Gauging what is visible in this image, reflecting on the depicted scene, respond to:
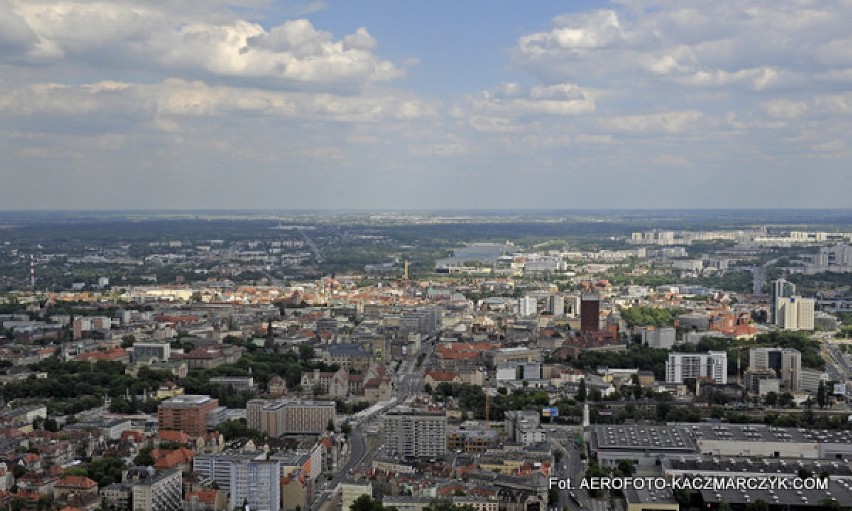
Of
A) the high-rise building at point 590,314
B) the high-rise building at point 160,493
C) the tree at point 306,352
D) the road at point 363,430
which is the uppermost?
the high-rise building at point 590,314

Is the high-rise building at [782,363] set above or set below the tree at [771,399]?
above

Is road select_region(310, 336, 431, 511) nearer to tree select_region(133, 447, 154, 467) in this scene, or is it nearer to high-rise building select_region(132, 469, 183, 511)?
high-rise building select_region(132, 469, 183, 511)

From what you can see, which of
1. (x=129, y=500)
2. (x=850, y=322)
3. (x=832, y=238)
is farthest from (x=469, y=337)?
(x=832, y=238)

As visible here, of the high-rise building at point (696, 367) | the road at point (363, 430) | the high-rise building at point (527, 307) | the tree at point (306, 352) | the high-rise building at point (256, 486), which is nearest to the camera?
the high-rise building at point (256, 486)

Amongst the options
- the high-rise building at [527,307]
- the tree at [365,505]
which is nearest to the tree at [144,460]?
the tree at [365,505]

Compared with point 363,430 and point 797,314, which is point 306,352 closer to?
point 363,430

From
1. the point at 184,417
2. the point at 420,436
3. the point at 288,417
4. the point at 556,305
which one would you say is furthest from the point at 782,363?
the point at 556,305

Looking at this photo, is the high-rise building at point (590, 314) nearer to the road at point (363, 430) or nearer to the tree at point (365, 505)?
the road at point (363, 430)
